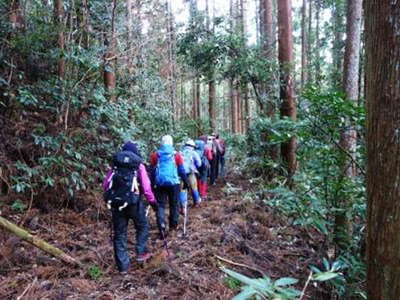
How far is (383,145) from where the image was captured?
6.40 feet

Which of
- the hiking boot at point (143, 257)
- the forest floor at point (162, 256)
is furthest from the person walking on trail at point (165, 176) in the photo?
the hiking boot at point (143, 257)

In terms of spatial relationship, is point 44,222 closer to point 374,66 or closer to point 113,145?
point 113,145

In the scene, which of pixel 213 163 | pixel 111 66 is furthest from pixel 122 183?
pixel 213 163

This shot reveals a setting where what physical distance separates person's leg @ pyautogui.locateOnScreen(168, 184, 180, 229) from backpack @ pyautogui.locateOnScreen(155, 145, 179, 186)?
160mm

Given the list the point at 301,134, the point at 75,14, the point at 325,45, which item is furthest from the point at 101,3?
the point at 325,45

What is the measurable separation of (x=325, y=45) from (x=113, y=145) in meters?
23.4

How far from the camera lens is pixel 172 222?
762 cm

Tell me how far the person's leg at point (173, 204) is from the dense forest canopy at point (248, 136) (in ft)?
3.22

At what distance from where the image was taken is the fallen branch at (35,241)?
16.2ft

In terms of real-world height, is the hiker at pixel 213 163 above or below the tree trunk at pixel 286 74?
below

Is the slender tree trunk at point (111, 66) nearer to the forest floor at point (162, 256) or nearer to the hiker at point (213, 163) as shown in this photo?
the forest floor at point (162, 256)

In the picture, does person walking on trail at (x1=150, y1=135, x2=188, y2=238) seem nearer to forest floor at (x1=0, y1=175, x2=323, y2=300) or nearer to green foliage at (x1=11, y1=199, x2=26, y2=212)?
forest floor at (x1=0, y1=175, x2=323, y2=300)

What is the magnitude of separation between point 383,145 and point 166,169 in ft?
17.8

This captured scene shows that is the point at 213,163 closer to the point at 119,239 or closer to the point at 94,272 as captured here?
the point at 119,239
